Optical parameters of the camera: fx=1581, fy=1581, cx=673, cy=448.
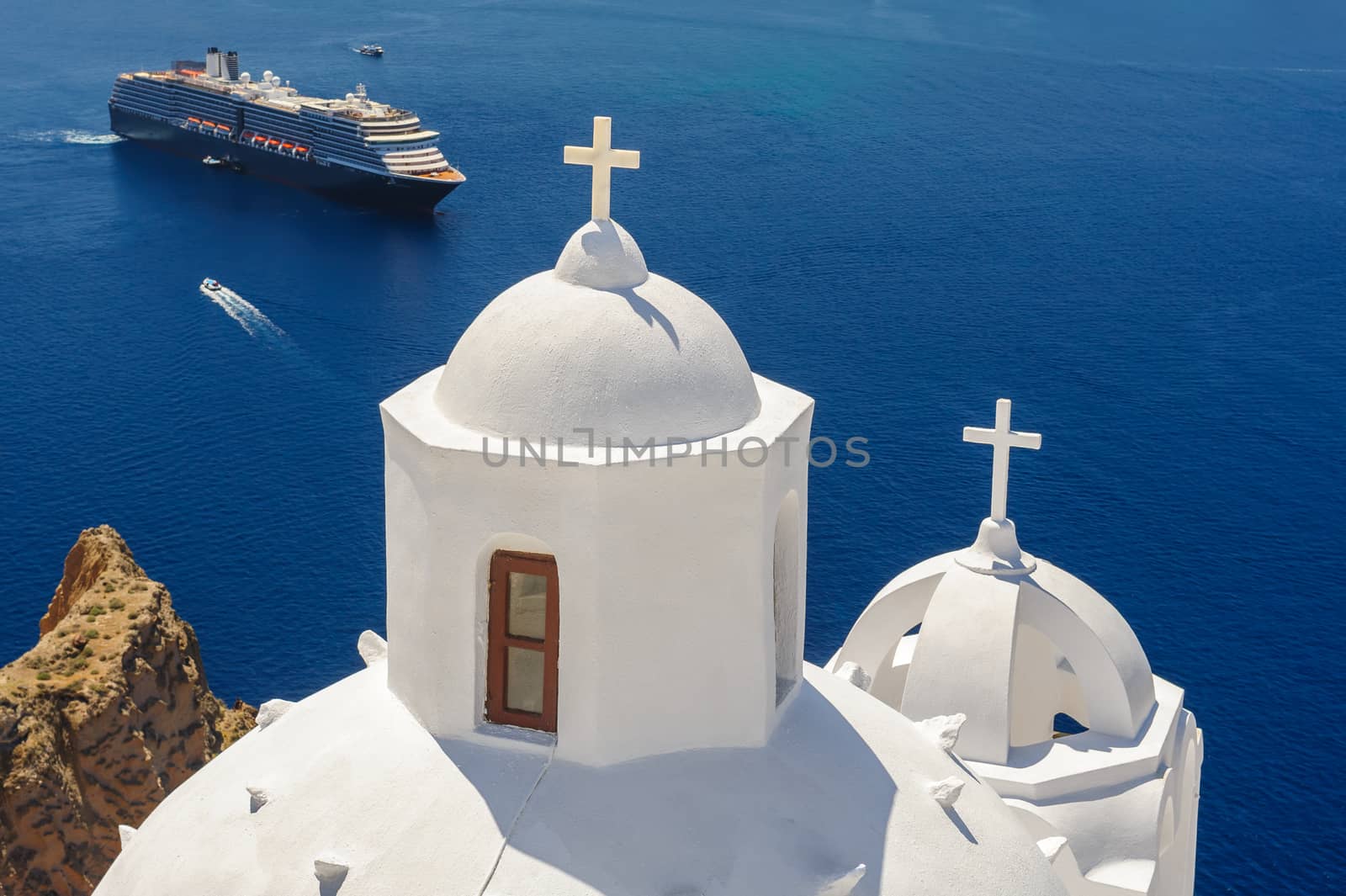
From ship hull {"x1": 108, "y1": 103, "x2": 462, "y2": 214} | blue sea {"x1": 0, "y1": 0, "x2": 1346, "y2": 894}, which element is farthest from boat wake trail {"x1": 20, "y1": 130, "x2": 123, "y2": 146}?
ship hull {"x1": 108, "y1": 103, "x2": 462, "y2": 214}

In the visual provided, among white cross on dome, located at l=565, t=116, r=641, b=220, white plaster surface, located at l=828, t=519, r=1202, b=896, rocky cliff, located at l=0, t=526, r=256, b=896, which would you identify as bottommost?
rocky cliff, located at l=0, t=526, r=256, b=896

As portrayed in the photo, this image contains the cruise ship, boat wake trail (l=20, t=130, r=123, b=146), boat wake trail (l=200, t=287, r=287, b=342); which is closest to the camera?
boat wake trail (l=200, t=287, r=287, b=342)

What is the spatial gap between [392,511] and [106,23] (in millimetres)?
96972

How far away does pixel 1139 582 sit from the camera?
35562 mm

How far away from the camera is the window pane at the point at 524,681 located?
8.82 m

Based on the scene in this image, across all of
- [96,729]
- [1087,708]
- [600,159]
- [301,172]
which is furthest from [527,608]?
[301,172]

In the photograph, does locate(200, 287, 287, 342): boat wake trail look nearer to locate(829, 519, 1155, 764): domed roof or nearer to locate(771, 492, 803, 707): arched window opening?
locate(829, 519, 1155, 764): domed roof

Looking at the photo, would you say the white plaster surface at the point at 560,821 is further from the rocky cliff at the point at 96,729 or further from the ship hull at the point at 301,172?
the ship hull at the point at 301,172

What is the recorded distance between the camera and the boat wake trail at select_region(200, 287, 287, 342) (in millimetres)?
48969

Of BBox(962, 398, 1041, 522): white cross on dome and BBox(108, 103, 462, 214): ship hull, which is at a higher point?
Result: BBox(962, 398, 1041, 522): white cross on dome

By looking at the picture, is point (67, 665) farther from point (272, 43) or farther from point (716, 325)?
point (272, 43)

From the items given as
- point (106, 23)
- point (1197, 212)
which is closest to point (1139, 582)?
point (1197, 212)

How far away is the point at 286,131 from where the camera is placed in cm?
7244

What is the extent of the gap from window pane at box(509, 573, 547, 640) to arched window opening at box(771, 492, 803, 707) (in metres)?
1.38
